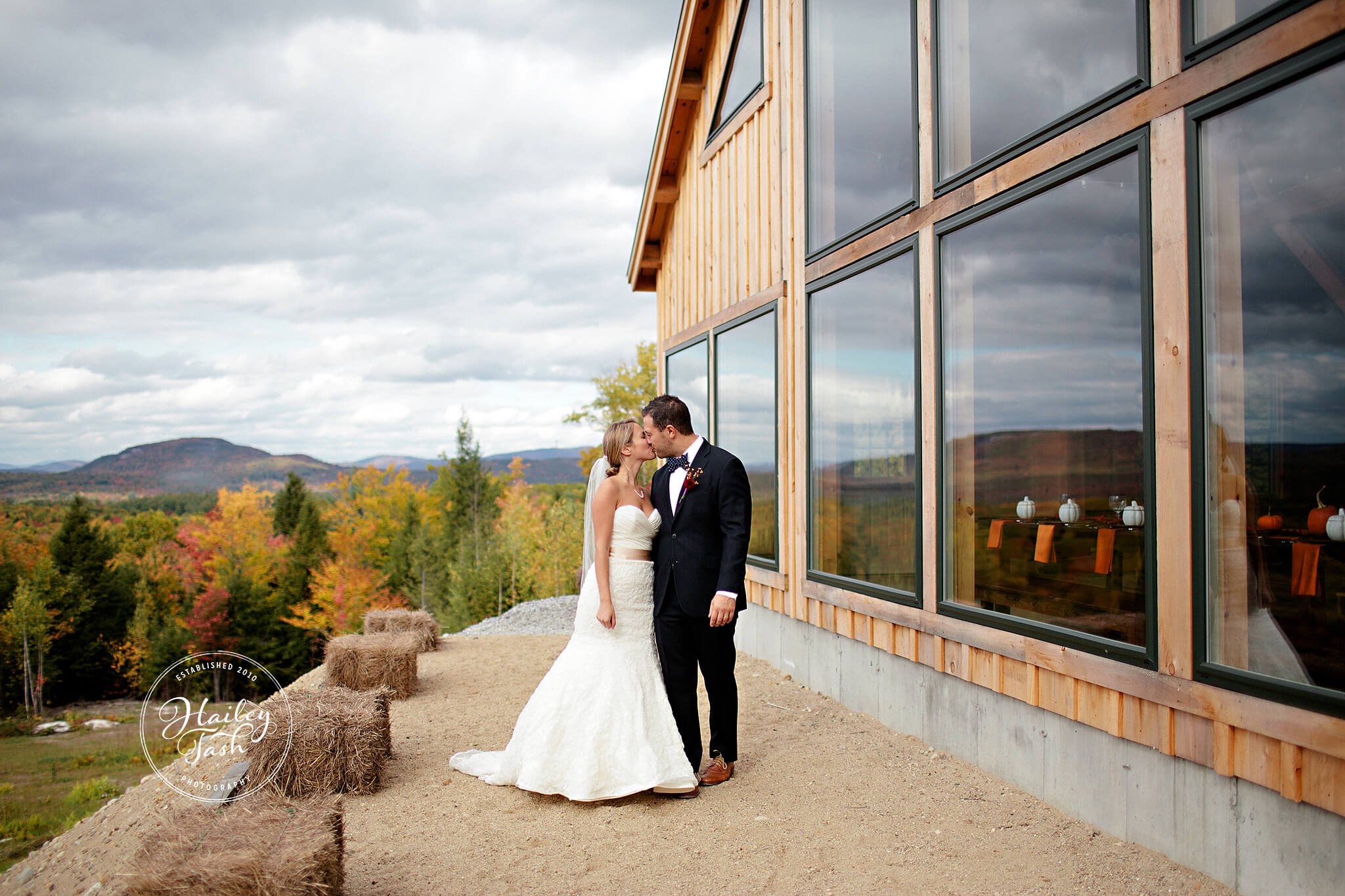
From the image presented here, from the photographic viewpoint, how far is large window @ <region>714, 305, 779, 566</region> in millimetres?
6957

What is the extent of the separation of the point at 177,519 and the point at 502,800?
73.7 m

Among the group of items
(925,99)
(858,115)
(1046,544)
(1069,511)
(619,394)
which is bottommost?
(1046,544)

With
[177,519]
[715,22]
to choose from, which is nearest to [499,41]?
[715,22]

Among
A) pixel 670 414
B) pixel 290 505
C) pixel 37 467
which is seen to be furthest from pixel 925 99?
pixel 37 467

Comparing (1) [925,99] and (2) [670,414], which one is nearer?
(2) [670,414]

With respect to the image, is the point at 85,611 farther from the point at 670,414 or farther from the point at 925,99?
the point at 925,99

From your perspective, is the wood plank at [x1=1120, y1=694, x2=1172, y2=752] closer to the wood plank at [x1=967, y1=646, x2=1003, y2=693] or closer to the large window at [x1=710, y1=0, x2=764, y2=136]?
the wood plank at [x1=967, y1=646, x2=1003, y2=693]

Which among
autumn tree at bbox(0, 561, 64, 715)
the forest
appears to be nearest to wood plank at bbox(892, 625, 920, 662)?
the forest

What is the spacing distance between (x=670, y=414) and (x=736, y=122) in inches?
184

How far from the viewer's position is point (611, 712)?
4.00 metres

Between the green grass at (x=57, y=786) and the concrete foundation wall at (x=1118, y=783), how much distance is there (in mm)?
6577

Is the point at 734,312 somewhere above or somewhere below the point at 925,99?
below

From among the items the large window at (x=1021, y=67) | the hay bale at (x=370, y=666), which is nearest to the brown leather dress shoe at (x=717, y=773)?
the hay bale at (x=370, y=666)

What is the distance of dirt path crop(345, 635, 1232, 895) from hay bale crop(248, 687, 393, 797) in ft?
0.44
